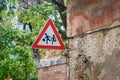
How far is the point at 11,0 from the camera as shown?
11.3 m

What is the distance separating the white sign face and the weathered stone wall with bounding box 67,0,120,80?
1.10 ft

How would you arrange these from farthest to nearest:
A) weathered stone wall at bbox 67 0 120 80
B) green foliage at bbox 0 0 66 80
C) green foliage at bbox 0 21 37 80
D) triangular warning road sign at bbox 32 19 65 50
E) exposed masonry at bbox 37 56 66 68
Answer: green foliage at bbox 0 21 37 80, green foliage at bbox 0 0 66 80, exposed masonry at bbox 37 56 66 68, triangular warning road sign at bbox 32 19 65 50, weathered stone wall at bbox 67 0 120 80

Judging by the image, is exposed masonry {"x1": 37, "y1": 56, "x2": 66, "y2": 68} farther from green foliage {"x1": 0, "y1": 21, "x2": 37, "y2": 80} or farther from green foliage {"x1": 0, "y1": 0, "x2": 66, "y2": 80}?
green foliage {"x1": 0, "y1": 21, "x2": 37, "y2": 80}

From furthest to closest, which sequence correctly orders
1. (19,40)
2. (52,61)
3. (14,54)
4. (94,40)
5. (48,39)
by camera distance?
(19,40) < (14,54) < (52,61) < (48,39) < (94,40)

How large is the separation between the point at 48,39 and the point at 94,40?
70 centimetres

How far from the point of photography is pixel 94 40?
196 inches

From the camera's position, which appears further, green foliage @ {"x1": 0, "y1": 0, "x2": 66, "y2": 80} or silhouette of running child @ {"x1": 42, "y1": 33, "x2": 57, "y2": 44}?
green foliage @ {"x1": 0, "y1": 0, "x2": 66, "y2": 80}

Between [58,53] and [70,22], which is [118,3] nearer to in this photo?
[70,22]

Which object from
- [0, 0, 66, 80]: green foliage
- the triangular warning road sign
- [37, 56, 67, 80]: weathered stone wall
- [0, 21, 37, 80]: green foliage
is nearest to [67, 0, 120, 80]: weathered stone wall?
the triangular warning road sign

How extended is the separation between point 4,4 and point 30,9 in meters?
1.04

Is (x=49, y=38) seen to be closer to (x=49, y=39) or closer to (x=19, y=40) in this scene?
(x=49, y=39)

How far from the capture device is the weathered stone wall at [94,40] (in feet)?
15.3

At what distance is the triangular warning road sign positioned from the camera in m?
5.09

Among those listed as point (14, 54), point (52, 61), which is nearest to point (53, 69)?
point (52, 61)
